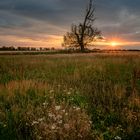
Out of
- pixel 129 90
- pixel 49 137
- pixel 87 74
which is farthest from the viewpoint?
pixel 87 74

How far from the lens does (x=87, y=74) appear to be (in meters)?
13.1

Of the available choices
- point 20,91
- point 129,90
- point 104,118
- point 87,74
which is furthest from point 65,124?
point 87,74

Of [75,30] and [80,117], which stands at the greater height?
[75,30]

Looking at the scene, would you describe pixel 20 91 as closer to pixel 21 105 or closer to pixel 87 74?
pixel 21 105

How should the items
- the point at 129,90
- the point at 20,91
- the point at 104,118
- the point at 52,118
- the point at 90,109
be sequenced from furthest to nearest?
the point at 129,90 < the point at 20,91 < the point at 90,109 < the point at 104,118 < the point at 52,118

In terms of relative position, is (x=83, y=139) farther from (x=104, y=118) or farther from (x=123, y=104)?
(x=123, y=104)

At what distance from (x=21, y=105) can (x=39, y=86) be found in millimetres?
1587

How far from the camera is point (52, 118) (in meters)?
5.61

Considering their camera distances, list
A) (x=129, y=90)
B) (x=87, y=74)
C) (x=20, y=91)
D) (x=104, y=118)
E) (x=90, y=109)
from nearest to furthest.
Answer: (x=104, y=118) < (x=90, y=109) < (x=20, y=91) < (x=129, y=90) < (x=87, y=74)

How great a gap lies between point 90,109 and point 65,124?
1903 mm

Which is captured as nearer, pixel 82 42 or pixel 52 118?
pixel 52 118

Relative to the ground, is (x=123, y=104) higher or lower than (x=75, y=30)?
lower

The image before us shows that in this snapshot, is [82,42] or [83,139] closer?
[83,139]

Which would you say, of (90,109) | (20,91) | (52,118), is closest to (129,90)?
(90,109)
